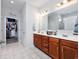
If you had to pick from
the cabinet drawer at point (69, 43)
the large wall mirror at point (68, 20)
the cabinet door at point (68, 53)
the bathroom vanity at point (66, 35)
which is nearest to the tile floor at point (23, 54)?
the bathroom vanity at point (66, 35)

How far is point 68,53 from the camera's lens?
2170 millimetres

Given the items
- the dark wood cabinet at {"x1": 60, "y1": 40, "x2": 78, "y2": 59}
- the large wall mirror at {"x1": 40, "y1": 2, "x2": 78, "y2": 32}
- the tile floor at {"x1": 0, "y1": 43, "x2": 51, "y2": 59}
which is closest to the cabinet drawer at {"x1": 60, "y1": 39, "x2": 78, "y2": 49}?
the dark wood cabinet at {"x1": 60, "y1": 40, "x2": 78, "y2": 59}

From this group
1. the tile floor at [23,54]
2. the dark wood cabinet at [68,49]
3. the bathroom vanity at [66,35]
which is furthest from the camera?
the tile floor at [23,54]

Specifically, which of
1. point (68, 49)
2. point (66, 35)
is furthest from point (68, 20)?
point (68, 49)

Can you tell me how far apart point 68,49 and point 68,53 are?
111 mm

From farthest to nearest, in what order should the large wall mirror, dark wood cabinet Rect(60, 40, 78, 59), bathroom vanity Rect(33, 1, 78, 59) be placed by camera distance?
the large wall mirror, bathroom vanity Rect(33, 1, 78, 59), dark wood cabinet Rect(60, 40, 78, 59)

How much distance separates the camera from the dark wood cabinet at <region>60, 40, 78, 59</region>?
78.3 inches

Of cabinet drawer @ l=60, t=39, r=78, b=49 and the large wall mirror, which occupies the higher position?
the large wall mirror

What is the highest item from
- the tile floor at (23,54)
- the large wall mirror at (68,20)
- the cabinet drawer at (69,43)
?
the large wall mirror at (68,20)

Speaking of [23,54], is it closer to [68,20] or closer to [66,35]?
[66,35]

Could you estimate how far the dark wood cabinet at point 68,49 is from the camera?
6.52 feet

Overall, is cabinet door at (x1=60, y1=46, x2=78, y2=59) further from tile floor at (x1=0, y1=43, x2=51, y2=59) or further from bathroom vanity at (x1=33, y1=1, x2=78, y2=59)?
tile floor at (x1=0, y1=43, x2=51, y2=59)

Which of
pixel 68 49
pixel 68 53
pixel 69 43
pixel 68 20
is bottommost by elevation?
pixel 68 53

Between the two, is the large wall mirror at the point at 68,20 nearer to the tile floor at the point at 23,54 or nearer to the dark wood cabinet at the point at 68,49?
the dark wood cabinet at the point at 68,49
